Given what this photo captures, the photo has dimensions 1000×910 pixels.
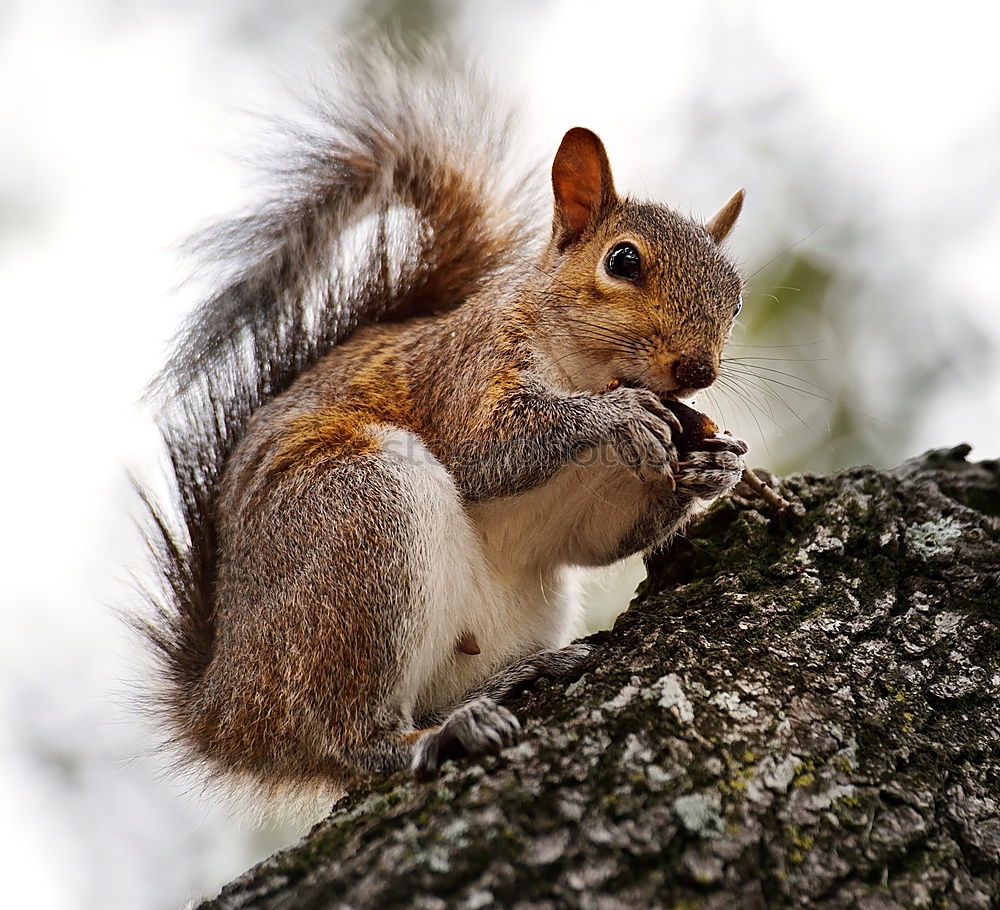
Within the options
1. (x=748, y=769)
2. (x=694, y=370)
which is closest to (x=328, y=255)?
(x=694, y=370)

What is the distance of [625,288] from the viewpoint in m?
2.56

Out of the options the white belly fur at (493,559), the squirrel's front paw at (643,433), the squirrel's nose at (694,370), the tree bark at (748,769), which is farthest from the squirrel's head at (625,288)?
the tree bark at (748,769)

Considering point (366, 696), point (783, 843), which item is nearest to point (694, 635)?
point (783, 843)

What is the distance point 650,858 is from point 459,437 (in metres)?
1.49

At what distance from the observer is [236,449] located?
9.02 feet

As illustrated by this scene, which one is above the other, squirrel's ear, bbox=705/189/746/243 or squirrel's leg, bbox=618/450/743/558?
squirrel's ear, bbox=705/189/746/243

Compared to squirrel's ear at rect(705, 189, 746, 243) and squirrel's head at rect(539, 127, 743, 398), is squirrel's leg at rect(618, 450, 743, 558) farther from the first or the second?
squirrel's ear at rect(705, 189, 746, 243)

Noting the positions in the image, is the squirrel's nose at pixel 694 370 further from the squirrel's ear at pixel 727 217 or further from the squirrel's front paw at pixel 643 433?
the squirrel's ear at pixel 727 217

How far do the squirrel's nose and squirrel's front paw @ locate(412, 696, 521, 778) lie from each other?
1.09 m

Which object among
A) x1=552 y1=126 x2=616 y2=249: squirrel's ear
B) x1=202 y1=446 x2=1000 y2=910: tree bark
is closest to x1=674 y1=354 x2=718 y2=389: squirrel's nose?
x1=202 y1=446 x2=1000 y2=910: tree bark

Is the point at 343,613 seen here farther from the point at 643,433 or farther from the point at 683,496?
the point at 683,496

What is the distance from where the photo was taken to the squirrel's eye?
2.58m

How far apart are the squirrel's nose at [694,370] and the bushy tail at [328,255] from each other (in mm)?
1022

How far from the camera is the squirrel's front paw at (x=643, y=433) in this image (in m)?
2.29
